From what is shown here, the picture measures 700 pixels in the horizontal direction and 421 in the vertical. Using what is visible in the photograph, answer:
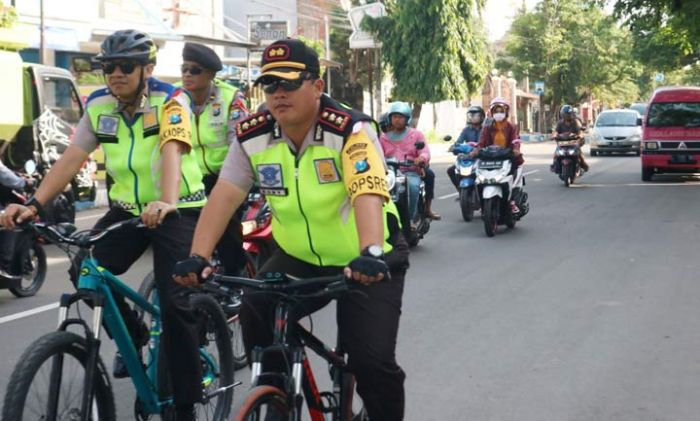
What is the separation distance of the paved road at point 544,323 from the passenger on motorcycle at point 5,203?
336 mm

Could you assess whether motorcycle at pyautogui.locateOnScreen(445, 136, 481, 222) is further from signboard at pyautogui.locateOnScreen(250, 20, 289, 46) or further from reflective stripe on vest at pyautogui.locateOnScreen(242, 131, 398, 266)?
signboard at pyautogui.locateOnScreen(250, 20, 289, 46)

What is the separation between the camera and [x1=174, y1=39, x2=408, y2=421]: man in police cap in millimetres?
3656

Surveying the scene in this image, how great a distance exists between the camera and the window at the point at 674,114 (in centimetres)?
2289

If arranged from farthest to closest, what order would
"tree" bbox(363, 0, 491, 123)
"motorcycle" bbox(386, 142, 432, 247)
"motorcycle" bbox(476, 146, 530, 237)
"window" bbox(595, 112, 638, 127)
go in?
"tree" bbox(363, 0, 491, 123), "window" bbox(595, 112, 638, 127), "motorcycle" bbox(476, 146, 530, 237), "motorcycle" bbox(386, 142, 432, 247)

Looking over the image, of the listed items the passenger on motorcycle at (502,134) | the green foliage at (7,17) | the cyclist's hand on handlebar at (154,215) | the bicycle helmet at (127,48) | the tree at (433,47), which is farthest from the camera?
the tree at (433,47)

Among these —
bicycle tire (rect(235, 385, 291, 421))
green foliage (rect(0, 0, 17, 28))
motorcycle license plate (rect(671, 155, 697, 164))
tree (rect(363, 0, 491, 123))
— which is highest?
tree (rect(363, 0, 491, 123))

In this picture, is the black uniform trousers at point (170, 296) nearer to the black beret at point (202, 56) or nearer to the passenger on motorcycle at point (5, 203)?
the black beret at point (202, 56)

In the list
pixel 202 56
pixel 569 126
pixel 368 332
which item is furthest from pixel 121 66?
pixel 569 126

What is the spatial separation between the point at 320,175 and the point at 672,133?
66.1 feet

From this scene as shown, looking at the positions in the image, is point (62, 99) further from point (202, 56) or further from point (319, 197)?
point (319, 197)

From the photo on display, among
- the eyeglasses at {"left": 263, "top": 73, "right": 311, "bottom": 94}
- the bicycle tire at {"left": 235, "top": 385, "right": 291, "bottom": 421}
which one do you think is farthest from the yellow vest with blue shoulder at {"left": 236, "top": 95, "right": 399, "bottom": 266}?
the bicycle tire at {"left": 235, "top": 385, "right": 291, "bottom": 421}

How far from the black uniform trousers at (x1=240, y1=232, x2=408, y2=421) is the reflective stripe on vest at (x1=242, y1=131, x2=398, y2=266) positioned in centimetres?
18

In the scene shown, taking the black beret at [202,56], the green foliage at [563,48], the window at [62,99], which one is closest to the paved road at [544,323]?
the black beret at [202,56]

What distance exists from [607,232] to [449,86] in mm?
30327
